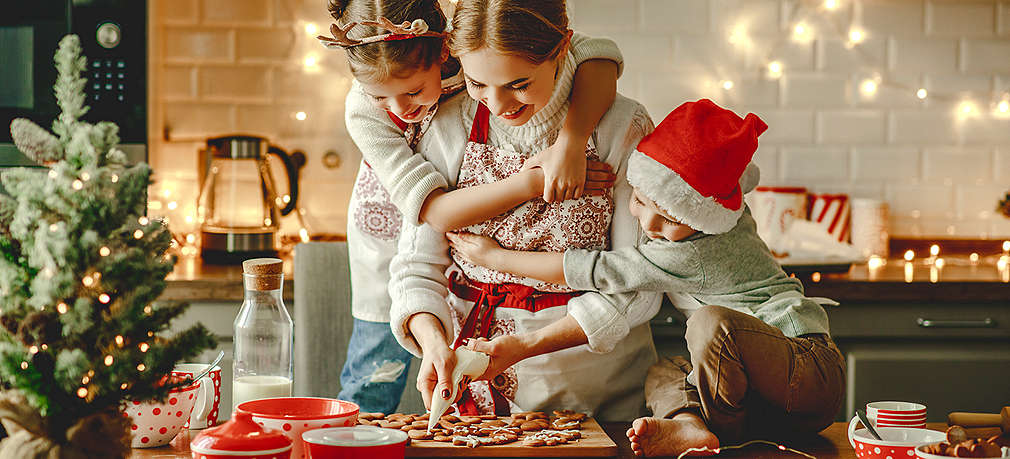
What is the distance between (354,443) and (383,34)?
2.11ft

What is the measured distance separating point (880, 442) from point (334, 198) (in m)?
2.10

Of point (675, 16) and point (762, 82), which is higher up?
point (675, 16)

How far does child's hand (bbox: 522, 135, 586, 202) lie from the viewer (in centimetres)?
144

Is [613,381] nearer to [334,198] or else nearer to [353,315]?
[353,315]

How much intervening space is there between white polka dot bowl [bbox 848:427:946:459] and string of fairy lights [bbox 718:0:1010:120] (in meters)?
1.92

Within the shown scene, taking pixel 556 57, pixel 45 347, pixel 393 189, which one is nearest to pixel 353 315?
pixel 393 189

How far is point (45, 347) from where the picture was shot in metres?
0.89

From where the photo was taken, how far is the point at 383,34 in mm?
1415

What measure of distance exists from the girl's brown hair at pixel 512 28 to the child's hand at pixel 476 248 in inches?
12.3

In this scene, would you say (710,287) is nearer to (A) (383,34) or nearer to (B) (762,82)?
(A) (383,34)

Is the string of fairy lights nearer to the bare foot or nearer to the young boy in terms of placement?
the young boy

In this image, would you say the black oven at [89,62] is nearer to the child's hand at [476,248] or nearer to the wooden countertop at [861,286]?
the wooden countertop at [861,286]

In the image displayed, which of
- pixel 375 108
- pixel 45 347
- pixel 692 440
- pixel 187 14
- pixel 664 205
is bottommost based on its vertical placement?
pixel 692 440

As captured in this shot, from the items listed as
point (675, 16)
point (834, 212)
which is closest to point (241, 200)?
point (675, 16)
